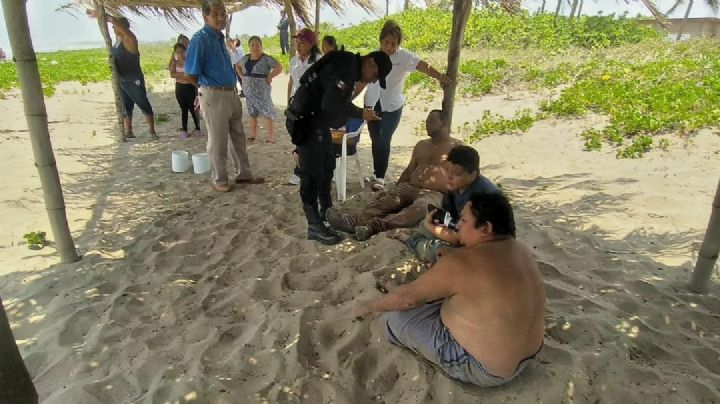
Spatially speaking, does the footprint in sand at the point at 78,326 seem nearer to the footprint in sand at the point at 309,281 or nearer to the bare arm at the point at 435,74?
the footprint in sand at the point at 309,281

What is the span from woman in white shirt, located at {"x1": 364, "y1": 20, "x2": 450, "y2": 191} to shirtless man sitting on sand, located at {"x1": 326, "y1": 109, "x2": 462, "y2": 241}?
637mm

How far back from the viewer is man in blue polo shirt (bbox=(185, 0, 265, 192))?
165 inches

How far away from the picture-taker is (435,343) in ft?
6.77

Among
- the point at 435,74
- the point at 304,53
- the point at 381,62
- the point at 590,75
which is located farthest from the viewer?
the point at 590,75

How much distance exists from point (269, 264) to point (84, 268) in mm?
1267

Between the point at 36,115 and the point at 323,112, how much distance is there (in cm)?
185

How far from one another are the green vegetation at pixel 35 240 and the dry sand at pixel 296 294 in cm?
7

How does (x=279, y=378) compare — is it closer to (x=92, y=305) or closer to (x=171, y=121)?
(x=92, y=305)

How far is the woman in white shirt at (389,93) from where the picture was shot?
4129 mm

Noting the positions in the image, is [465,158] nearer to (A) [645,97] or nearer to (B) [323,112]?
(B) [323,112]

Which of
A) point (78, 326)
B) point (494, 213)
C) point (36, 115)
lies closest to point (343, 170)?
point (36, 115)

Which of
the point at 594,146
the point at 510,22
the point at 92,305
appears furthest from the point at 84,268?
the point at 510,22

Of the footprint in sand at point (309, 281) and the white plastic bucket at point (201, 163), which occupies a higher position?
the white plastic bucket at point (201, 163)

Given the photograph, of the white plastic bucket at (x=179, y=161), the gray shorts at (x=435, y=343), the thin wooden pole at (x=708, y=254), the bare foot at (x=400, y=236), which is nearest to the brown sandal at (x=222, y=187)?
the white plastic bucket at (x=179, y=161)
